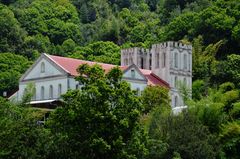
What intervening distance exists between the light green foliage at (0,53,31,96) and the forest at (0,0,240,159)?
0.11 meters

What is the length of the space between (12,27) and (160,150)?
63.8m

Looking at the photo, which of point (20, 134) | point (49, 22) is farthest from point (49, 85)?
point (49, 22)

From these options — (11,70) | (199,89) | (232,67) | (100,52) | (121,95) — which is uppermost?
(100,52)

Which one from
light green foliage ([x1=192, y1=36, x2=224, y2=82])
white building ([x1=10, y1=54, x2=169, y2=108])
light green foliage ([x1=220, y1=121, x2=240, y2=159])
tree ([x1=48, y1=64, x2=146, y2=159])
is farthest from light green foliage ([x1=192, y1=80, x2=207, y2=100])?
tree ([x1=48, y1=64, x2=146, y2=159])

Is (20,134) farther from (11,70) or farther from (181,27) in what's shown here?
(181,27)

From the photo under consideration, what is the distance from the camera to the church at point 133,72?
67812mm

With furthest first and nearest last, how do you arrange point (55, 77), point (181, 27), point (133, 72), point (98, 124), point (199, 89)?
point (181, 27) < point (199, 89) < point (133, 72) < point (55, 77) < point (98, 124)

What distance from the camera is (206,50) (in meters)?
89.3

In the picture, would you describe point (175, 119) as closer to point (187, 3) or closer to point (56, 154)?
point (56, 154)

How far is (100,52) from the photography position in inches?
3954

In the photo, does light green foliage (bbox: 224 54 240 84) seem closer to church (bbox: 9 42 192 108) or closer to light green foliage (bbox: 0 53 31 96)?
church (bbox: 9 42 192 108)

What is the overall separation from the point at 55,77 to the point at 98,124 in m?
27.4

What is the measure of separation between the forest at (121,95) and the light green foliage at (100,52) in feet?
0.39

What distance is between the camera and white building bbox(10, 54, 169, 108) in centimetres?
6739
